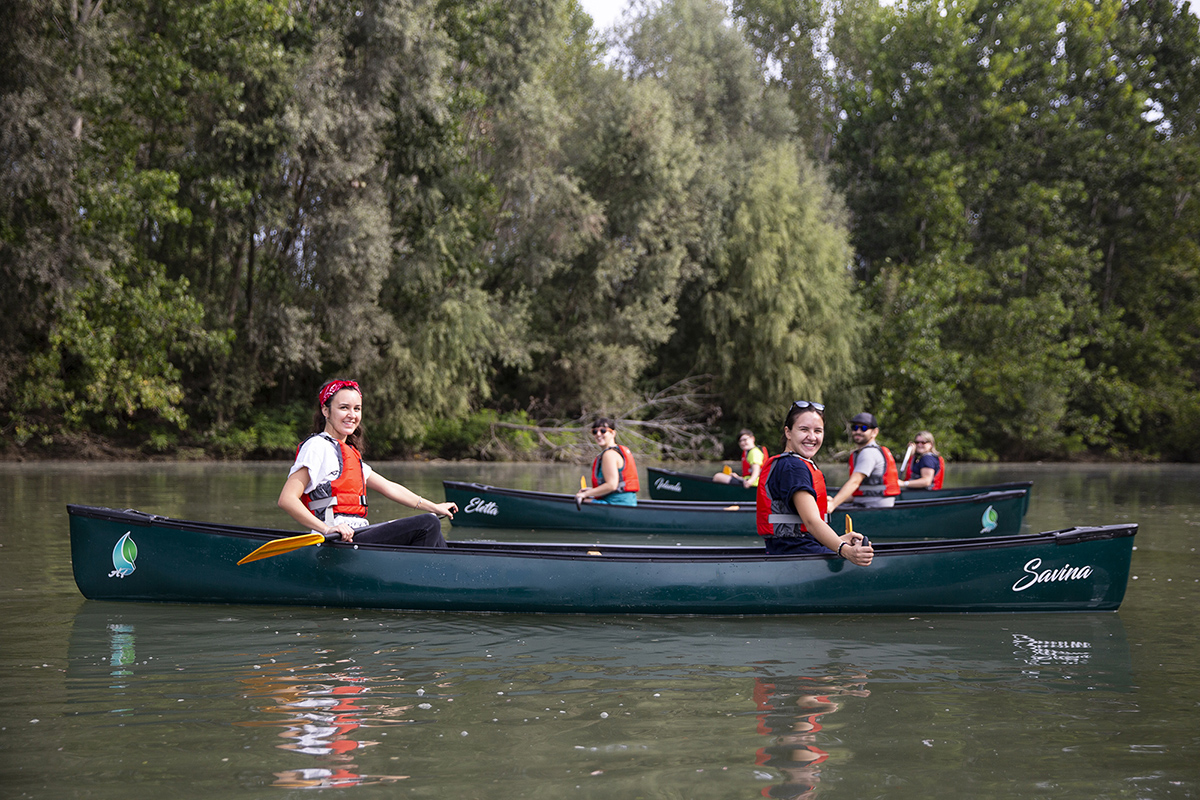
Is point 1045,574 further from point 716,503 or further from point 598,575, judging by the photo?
point 716,503

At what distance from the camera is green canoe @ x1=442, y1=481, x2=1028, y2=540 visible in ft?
33.4

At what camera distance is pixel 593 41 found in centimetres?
3350

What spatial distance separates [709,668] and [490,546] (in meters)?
2.00

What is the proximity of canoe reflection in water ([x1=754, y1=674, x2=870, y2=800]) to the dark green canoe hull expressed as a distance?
1.36 metres

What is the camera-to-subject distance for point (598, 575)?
624 cm

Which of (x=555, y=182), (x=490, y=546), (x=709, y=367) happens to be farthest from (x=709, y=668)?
(x=709, y=367)

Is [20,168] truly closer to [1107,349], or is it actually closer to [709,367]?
[709,367]

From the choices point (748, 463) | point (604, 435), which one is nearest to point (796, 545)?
point (604, 435)

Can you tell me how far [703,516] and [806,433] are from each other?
506 cm

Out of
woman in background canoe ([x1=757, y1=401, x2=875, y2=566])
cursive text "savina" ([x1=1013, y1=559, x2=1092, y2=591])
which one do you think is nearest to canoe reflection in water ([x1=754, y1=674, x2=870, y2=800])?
woman in background canoe ([x1=757, y1=401, x2=875, y2=566])

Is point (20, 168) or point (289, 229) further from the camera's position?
point (289, 229)

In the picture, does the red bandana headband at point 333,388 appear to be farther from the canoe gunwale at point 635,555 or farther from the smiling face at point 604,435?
the smiling face at point 604,435

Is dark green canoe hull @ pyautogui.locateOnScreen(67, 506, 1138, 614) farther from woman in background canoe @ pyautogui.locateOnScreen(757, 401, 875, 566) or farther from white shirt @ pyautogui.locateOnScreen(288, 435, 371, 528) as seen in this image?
white shirt @ pyautogui.locateOnScreen(288, 435, 371, 528)

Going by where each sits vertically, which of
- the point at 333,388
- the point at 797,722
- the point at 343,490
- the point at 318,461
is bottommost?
the point at 797,722
